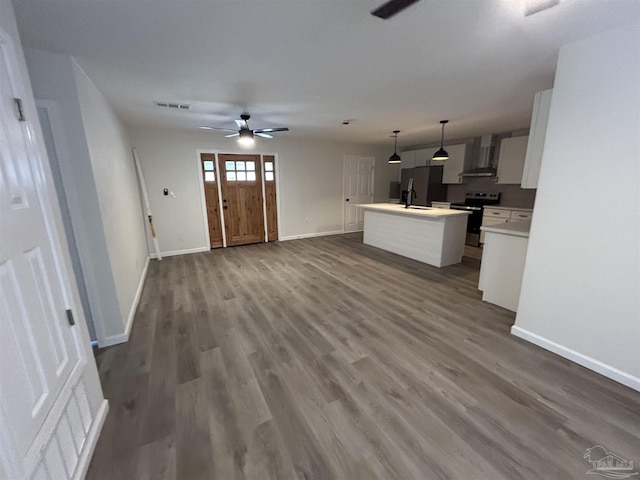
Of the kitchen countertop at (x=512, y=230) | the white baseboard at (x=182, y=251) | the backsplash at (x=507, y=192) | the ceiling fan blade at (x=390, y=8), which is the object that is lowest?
the white baseboard at (x=182, y=251)

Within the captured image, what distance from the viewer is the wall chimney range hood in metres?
5.66

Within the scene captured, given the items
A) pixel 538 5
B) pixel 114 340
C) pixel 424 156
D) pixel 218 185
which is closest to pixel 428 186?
pixel 424 156

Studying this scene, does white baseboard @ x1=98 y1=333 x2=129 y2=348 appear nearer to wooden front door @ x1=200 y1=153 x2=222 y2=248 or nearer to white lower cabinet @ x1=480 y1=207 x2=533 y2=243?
wooden front door @ x1=200 y1=153 x2=222 y2=248

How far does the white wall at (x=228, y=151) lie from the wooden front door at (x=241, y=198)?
0.28 meters

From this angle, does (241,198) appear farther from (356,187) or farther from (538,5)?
(538,5)

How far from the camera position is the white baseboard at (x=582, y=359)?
1.85 meters

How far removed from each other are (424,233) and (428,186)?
2.59m

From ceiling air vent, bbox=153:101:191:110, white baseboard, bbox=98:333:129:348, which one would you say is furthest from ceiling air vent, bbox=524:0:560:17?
white baseboard, bbox=98:333:129:348

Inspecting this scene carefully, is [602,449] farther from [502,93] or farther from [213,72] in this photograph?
[213,72]

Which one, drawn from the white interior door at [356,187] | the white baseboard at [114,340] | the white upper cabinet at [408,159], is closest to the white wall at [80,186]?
the white baseboard at [114,340]

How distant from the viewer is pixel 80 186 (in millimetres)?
2139

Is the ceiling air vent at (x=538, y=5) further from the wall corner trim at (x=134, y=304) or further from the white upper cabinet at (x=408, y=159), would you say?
the white upper cabinet at (x=408, y=159)

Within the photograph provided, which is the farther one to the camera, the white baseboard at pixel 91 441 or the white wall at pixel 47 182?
the white baseboard at pixel 91 441

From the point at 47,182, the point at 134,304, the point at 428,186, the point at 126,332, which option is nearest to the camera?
the point at 47,182
